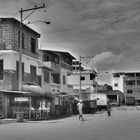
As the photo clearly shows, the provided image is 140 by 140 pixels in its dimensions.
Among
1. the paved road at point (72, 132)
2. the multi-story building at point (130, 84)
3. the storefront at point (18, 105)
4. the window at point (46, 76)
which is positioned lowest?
the paved road at point (72, 132)

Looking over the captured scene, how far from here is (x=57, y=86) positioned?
173ft

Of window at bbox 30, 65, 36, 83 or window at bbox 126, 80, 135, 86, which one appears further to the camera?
window at bbox 126, 80, 135, 86

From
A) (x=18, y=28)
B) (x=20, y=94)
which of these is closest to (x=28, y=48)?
(x=18, y=28)

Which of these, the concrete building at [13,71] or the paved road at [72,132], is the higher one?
the concrete building at [13,71]

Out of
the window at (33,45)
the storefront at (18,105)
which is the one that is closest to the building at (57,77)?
the window at (33,45)

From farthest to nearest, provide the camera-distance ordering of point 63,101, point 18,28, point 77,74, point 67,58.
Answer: point 77,74 < point 67,58 < point 63,101 < point 18,28

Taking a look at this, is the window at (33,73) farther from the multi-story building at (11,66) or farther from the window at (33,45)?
the window at (33,45)

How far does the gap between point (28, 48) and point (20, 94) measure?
7.02m

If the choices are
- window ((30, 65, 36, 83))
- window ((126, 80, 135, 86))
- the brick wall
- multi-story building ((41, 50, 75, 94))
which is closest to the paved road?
the brick wall

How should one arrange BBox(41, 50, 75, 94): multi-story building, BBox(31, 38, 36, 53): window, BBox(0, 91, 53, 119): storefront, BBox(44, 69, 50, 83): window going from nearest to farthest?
BBox(0, 91, 53, 119): storefront, BBox(31, 38, 36, 53): window, BBox(44, 69, 50, 83): window, BBox(41, 50, 75, 94): multi-story building

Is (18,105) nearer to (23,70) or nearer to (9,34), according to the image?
(23,70)

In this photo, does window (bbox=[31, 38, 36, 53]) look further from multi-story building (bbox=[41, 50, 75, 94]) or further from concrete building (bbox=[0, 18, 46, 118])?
multi-story building (bbox=[41, 50, 75, 94])

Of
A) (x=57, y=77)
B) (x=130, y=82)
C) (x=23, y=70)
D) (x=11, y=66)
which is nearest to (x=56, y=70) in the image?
(x=57, y=77)

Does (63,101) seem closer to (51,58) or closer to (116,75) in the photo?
(51,58)
